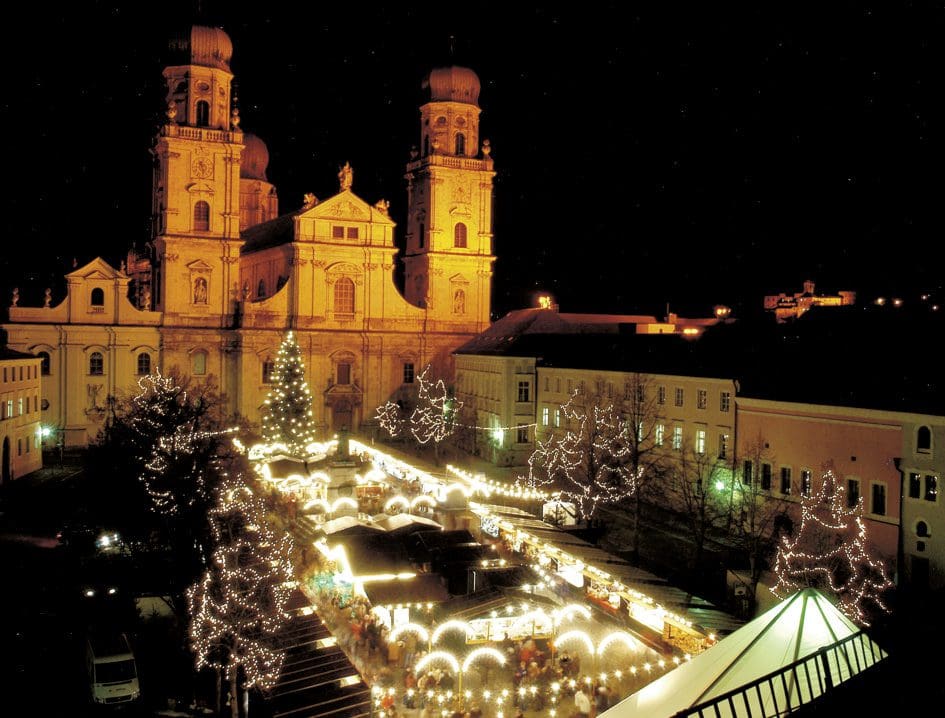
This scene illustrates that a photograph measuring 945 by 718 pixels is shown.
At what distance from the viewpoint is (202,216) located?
171 ft

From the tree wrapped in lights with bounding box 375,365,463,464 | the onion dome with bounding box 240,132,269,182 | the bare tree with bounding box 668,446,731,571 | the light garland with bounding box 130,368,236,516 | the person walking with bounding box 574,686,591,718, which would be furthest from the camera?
the onion dome with bounding box 240,132,269,182

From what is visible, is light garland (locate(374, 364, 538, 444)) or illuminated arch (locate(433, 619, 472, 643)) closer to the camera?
illuminated arch (locate(433, 619, 472, 643))

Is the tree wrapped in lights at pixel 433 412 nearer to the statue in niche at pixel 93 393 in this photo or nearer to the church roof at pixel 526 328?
the church roof at pixel 526 328

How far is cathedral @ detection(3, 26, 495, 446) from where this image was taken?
4891cm

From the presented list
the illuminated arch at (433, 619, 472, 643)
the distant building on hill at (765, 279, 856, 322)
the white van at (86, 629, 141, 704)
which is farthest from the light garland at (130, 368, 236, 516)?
the distant building on hill at (765, 279, 856, 322)

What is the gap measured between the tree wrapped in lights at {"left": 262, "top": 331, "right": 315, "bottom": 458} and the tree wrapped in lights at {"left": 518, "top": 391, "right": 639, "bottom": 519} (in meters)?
11.3

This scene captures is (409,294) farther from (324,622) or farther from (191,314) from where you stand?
(324,622)

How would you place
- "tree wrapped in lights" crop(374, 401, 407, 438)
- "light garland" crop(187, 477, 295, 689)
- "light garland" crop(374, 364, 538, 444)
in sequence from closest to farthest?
"light garland" crop(187, 477, 295, 689) < "light garland" crop(374, 364, 538, 444) < "tree wrapped in lights" crop(374, 401, 407, 438)

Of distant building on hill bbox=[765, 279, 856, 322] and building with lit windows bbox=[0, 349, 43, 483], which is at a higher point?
distant building on hill bbox=[765, 279, 856, 322]

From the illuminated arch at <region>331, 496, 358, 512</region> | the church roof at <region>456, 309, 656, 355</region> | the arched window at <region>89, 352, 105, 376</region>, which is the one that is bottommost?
the illuminated arch at <region>331, 496, 358, 512</region>

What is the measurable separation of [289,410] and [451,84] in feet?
79.4

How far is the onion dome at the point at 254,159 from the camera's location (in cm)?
6979

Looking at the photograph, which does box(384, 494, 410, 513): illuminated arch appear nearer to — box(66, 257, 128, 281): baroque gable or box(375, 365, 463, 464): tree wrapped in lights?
box(375, 365, 463, 464): tree wrapped in lights

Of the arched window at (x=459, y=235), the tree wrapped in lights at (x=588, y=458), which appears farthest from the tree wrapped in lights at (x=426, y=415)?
the tree wrapped in lights at (x=588, y=458)
